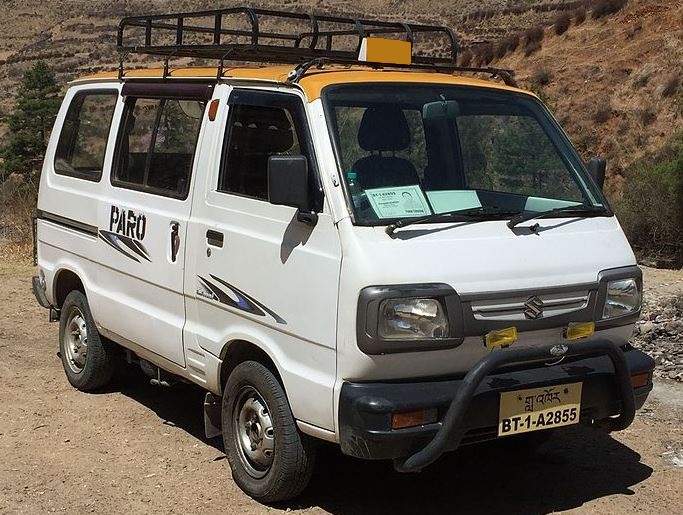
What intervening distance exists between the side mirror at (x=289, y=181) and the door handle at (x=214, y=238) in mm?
688

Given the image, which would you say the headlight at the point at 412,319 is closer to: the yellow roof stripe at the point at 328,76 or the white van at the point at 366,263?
the white van at the point at 366,263

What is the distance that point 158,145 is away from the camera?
17.3 feet

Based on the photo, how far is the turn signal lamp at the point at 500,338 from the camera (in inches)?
152

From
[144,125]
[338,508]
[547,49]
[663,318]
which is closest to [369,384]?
[338,508]

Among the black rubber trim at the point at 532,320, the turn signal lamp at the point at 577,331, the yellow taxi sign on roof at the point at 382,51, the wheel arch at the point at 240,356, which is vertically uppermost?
the yellow taxi sign on roof at the point at 382,51

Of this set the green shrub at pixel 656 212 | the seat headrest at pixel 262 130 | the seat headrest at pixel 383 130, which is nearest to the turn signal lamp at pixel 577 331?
the seat headrest at pixel 383 130

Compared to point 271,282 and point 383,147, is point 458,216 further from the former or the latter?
point 271,282

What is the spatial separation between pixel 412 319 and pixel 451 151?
51.7 inches

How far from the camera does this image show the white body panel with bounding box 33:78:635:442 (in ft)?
12.4

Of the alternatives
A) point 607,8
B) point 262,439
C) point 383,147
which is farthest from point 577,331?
point 607,8

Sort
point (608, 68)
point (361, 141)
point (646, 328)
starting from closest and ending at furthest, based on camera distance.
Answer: point (361, 141) → point (646, 328) → point (608, 68)

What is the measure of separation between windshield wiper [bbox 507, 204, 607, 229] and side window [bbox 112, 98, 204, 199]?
1.83 meters

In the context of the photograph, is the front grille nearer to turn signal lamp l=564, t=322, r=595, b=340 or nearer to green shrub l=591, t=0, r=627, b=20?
turn signal lamp l=564, t=322, r=595, b=340

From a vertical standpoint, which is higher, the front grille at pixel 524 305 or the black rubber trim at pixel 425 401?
the front grille at pixel 524 305
